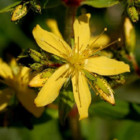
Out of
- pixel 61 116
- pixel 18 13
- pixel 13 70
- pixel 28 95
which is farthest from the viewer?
pixel 13 70

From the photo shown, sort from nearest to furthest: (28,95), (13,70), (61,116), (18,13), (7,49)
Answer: (18,13) → (61,116) → (28,95) → (13,70) → (7,49)

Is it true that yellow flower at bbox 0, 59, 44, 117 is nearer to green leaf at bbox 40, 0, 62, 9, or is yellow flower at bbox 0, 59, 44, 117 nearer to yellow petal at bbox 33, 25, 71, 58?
yellow petal at bbox 33, 25, 71, 58

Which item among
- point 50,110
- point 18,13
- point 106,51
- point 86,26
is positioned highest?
point 18,13

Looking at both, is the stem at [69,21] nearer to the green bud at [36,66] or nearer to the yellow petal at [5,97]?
the green bud at [36,66]

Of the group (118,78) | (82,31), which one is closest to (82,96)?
(118,78)

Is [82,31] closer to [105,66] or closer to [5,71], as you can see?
[105,66]

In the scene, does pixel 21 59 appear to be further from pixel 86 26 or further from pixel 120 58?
pixel 120 58

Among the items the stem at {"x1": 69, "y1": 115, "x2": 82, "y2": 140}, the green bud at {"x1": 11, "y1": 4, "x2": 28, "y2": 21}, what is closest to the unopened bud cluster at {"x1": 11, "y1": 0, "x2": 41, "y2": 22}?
the green bud at {"x1": 11, "y1": 4, "x2": 28, "y2": 21}

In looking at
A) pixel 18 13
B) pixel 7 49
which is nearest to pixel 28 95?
pixel 18 13
